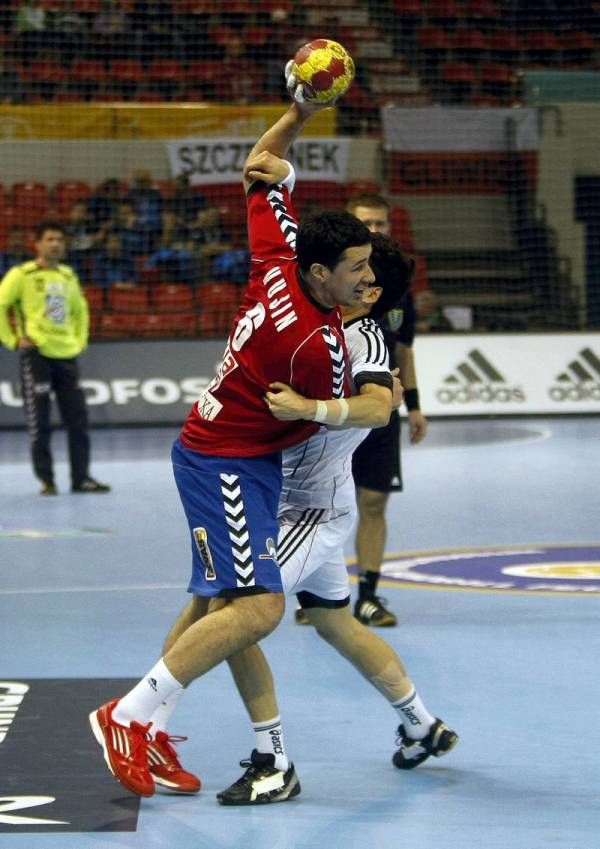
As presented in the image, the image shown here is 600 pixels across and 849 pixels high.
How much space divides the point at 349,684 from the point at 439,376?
35.1 ft

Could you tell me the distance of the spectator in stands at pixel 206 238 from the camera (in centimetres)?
1811

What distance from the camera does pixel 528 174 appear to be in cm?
2023

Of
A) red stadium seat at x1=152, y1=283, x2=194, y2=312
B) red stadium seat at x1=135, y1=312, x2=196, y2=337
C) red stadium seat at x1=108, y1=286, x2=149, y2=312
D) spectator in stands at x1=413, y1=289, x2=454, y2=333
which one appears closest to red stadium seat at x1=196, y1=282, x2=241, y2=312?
red stadium seat at x1=152, y1=283, x2=194, y2=312

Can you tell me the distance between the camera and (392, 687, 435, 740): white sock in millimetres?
5012

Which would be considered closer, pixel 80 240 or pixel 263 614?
pixel 263 614

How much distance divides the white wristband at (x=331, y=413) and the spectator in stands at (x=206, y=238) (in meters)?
13.6

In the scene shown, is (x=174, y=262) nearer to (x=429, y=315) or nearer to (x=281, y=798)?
(x=429, y=315)

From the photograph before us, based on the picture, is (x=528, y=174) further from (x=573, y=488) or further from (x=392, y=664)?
(x=392, y=664)

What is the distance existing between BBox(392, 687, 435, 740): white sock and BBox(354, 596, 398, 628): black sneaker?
2.08 m

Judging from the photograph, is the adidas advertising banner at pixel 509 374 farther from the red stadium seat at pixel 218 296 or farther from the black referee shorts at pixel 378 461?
the black referee shorts at pixel 378 461

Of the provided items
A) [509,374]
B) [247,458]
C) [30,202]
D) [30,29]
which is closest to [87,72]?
[30,29]

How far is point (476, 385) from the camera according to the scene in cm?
1666

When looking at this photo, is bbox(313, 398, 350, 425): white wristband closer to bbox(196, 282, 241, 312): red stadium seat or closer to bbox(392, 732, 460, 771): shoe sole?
bbox(392, 732, 460, 771): shoe sole

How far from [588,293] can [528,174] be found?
1872mm
